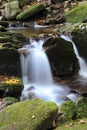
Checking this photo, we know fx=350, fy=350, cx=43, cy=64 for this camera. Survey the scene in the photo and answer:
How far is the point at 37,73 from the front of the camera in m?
11.0

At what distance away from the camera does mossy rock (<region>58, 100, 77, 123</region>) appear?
636cm

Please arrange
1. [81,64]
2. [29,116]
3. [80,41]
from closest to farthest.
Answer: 1. [29,116]
2. [81,64]
3. [80,41]

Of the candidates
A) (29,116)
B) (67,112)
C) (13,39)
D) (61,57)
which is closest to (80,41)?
(61,57)

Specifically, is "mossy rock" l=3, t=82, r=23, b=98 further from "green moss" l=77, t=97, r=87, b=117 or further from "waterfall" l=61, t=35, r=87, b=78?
"waterfall" l=61, t=35, r=87, b=78

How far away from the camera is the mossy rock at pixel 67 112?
6.36 m

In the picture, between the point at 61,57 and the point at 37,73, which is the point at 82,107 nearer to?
the point at 37,73

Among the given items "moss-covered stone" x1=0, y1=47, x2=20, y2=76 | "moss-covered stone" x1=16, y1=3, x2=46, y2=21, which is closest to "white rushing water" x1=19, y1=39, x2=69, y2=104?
"moss-covered stone" x1=0, y1=47, x2=20, y2=76

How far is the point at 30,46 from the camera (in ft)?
38.8

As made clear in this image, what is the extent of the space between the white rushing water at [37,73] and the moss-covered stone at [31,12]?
19.1ft

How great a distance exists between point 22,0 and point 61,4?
2363 mm

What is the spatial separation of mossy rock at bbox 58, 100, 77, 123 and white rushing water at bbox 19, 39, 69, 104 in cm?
305

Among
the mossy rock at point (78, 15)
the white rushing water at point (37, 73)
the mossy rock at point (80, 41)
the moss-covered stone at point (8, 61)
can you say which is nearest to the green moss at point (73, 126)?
the white rushing water at point (37, 73)

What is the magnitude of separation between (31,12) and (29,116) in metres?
12.0

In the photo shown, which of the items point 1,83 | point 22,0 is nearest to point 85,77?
point 1,83
